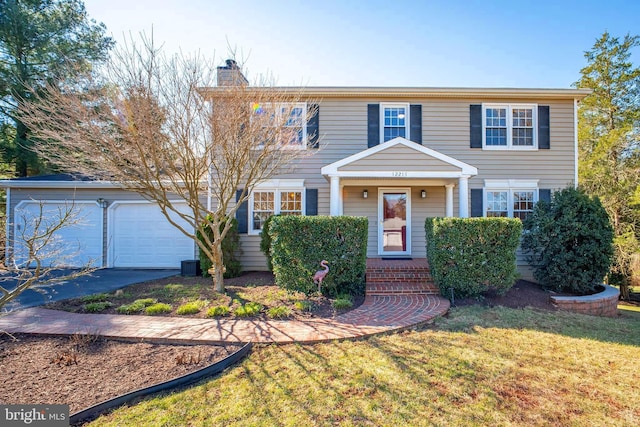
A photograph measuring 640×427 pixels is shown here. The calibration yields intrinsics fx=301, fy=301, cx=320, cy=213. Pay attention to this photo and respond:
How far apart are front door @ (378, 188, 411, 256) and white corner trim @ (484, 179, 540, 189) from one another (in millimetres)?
2402

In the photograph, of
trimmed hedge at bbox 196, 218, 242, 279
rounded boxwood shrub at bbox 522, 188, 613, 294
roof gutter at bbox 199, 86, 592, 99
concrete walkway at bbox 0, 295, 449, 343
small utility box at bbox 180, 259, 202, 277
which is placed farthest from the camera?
small utility box at bbox 180, 259, 202, 277

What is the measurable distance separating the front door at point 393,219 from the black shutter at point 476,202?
185cm

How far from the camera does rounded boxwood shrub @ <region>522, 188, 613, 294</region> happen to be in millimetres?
6863

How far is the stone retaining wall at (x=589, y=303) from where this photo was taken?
21.4 feet

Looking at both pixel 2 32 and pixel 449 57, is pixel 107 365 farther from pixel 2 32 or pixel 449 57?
pixel 2 32

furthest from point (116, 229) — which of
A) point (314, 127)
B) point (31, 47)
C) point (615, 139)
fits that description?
point (615, 139)

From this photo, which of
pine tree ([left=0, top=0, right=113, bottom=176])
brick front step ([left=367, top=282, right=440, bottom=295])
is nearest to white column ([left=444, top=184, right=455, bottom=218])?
brick front step ([left=367, top=282, right=440, bottom=295])

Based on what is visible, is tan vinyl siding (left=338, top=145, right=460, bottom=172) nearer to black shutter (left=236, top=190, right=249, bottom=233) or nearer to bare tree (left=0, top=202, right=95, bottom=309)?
black shutter (left=236, top=190, right=249, bottom=233)

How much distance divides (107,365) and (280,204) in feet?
20.5

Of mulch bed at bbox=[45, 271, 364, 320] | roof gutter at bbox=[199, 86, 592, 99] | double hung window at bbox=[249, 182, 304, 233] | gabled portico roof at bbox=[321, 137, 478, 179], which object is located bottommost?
mulch bed at bbox=[45, 271, 364, 320]

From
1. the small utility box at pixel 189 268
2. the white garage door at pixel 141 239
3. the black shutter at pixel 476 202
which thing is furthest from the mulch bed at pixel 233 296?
the black shutter at pixel 476 202

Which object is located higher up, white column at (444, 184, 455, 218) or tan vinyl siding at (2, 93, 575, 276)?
tan vinyl siding at (2, 93, 575, 276)

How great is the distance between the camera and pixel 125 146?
5.59 m

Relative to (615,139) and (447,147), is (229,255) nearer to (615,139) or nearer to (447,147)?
(447,147)
